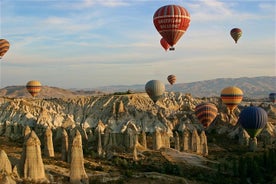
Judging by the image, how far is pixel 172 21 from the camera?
57.8m

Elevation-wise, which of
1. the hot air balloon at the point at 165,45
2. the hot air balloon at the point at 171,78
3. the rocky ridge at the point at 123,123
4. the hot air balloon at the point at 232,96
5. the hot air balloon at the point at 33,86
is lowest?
the rocky ridge at the point at 123,123

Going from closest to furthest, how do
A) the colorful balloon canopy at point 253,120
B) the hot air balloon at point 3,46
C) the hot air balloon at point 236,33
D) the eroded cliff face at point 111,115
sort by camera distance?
the colorful balloon canopy at point 253,120
the eroded cliff face at point 111,115
the hot air balloon at point 3,46
the hot air balloon at point 236,33

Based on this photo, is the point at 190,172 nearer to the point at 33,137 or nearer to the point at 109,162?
the point at 109,162

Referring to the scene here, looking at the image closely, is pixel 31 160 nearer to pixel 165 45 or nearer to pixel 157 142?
pixel 157 142

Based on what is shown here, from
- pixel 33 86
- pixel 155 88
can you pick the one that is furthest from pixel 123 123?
pixel 33 86

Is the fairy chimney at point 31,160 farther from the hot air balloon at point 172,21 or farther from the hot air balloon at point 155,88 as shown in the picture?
the hot air balloon at point 155,88

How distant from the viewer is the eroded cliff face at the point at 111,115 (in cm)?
8169

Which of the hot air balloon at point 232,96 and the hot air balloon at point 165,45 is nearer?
the hot air balloon at point 232,96

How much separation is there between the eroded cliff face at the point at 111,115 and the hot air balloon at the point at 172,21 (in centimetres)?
2466

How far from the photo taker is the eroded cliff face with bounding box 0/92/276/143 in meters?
81.7

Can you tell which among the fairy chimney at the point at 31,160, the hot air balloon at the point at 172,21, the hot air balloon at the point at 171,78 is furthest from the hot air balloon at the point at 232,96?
the fairy chimney at the point at 31,160

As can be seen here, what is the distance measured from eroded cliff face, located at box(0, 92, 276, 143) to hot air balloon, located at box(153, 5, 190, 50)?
2466cm

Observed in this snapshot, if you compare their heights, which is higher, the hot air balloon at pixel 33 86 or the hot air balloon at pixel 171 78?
the hot air balloon at pixel 171 78

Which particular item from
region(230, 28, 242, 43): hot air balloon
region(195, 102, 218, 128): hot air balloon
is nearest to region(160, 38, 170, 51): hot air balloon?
region(195, 102, 218, 128): hot air balloon
